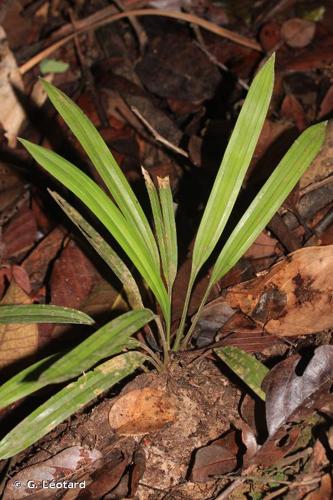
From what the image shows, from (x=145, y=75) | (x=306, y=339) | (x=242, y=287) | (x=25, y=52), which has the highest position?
(x=25, y=52)

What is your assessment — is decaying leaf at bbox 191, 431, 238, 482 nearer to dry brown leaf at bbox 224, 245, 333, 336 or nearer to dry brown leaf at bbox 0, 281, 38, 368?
dry brown leaf at bbox 224, 245, 333, 336

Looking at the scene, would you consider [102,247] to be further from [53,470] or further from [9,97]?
[9,97]

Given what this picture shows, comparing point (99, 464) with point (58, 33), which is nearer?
point (99, 464)

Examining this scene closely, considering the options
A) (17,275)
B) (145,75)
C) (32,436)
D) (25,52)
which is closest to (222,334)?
(32,436)

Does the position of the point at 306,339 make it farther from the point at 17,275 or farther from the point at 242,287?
the point at 17,275

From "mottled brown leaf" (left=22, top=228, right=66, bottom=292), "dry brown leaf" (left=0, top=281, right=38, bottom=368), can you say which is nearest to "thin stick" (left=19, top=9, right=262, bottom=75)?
"mottled brown leaf" (left=22, top=228, right=66, bottom=292)

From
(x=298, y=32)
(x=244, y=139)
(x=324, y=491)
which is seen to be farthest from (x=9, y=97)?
(x=324, y=491)
